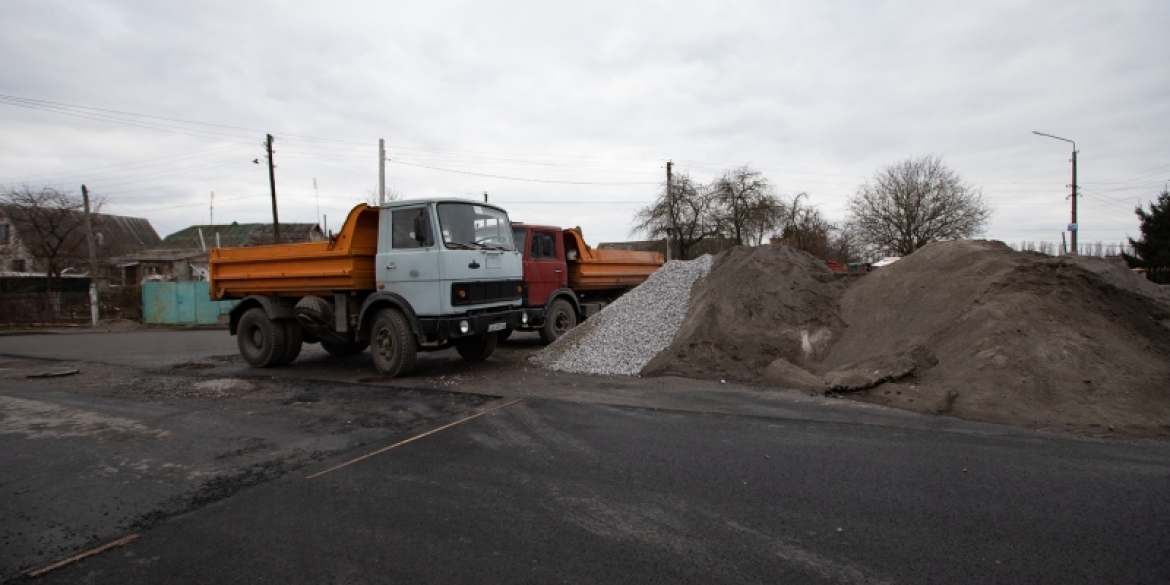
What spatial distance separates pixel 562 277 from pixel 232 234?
46.3 metres

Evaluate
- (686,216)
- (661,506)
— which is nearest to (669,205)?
(686,216)

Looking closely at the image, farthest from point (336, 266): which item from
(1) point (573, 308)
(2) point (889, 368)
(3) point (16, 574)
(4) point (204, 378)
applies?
(2) point (889, 368)

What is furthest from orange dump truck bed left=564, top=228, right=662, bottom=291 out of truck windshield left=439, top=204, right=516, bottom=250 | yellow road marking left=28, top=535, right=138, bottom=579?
yellow road marking left=28, top=535, right=138, bottom=579

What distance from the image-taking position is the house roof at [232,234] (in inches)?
1891

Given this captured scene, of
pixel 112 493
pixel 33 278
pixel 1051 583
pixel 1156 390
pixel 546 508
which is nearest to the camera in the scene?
pixel 1051 583

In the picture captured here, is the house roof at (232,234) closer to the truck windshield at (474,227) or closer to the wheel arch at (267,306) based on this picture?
the wheel arch at (267,306)

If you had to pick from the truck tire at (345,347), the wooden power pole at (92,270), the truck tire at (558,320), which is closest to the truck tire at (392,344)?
the truck tire at (345,347)

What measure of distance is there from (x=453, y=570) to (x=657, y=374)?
20.8 ft

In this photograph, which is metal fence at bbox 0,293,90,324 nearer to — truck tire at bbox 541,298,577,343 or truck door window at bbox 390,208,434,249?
truck tire at bbox 541,298,577,343

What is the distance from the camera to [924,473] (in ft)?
15.1

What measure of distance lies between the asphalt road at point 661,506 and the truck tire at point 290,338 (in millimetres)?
4515

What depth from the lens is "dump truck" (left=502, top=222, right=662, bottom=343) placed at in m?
12.1

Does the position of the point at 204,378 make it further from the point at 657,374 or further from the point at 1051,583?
the point at 1051,583

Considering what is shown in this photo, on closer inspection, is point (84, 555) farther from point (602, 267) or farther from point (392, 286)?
point (602, 267)
